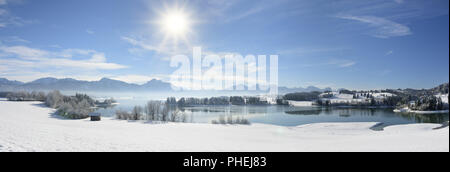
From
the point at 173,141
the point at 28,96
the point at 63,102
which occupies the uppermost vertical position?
the point at 28,96

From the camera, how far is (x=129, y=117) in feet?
123

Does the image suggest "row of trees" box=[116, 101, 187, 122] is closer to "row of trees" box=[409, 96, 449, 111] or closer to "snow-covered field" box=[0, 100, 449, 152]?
"snow-covered field" box=[0, 100, 449, 152]

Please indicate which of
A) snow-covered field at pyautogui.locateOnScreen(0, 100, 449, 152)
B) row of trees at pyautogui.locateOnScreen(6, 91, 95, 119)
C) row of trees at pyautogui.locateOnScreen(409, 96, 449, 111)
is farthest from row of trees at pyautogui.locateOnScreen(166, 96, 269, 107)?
snow-covered field at pyautogui.locateOnScreen(0, 100, 449, 152)

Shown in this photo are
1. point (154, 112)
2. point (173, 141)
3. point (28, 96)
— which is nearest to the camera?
point (173, 141)

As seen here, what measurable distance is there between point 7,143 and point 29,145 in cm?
76

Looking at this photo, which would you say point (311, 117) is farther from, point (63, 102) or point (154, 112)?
point (63, 102)

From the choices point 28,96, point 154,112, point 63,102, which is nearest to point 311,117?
point 154,112

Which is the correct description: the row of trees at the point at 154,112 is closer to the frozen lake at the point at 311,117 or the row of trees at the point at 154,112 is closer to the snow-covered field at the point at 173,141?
the frozen lake at the point at 311,117

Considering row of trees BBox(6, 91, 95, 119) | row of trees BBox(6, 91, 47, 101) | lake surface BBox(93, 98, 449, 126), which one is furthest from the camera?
row of trees BBox(6, 91, 47, 101)

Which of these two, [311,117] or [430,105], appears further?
[430,105]

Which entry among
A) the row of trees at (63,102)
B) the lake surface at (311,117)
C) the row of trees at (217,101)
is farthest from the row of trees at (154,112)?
the row of trees at (217,101)
